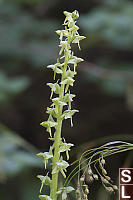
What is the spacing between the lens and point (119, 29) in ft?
8.25

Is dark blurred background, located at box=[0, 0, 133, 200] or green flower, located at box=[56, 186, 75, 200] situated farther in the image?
dark blurred background, located at box=[0, 0, 133, 200]

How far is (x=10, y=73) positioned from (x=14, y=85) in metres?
0.79

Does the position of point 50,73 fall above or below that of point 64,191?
above

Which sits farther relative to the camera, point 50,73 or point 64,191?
point 50,73

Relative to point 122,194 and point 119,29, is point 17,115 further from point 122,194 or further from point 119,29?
point 122,194

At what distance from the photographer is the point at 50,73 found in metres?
3.52

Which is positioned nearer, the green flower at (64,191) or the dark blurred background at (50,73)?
the green flower at (64,191)

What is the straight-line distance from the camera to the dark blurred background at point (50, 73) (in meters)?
2.48

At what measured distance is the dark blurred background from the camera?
248 cm

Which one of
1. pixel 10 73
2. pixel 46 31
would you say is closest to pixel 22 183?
pixel 10 73

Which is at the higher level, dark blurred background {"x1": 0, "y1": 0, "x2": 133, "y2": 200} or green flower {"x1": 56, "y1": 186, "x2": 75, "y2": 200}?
dark blurred background {"x1": 0, "y1": 0, "x2": 133, "y2": 200}

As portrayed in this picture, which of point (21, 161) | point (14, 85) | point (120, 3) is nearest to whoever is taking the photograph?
point (21, 161)

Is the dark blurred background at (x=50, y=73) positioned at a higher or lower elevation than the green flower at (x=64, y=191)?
higher

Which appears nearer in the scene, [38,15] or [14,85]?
[14,85]
